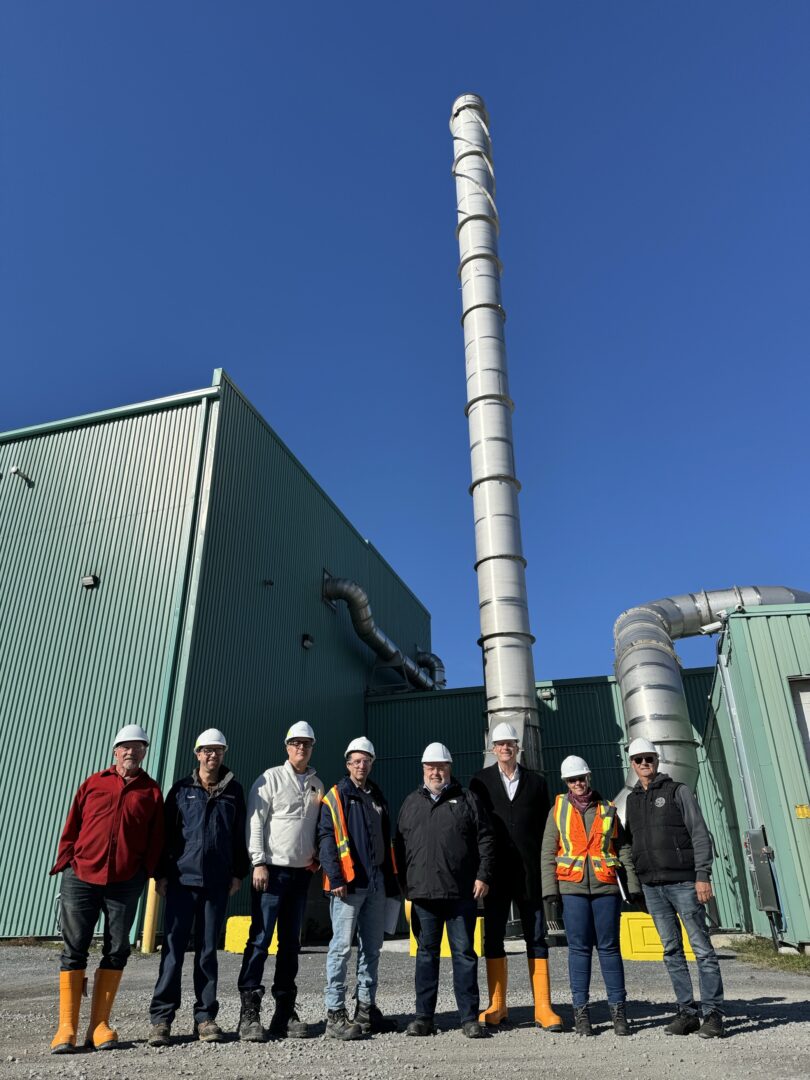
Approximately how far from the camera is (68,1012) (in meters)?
4.69

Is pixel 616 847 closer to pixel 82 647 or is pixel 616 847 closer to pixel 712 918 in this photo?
pixel 712 918

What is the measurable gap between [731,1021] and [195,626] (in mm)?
11605

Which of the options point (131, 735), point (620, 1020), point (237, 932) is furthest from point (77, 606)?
point (620, 1020)

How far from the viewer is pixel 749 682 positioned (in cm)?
1099

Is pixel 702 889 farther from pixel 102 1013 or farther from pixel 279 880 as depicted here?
pixel 102 1013

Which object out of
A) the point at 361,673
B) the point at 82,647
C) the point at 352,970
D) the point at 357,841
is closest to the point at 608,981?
the point at 357,841

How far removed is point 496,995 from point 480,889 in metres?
0.81

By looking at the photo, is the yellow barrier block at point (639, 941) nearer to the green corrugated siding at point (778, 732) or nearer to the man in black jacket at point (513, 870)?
the green corrugated siding at point (778, 732)

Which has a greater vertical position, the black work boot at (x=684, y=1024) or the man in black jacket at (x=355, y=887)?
the man in black jacket at (x=355, y=887)

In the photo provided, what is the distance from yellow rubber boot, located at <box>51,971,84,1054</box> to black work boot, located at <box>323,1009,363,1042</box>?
151cm

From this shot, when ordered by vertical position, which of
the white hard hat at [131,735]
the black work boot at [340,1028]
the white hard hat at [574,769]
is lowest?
the black work boot at [340,1028]

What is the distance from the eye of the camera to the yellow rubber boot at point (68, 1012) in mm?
4602

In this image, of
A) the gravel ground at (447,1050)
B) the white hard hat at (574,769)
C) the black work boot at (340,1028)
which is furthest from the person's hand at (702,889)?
the black work boot at (340,1028)

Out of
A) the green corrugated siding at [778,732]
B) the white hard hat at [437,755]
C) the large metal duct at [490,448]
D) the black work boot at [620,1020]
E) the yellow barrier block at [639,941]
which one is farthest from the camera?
the large metal duct at [490,448]
